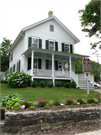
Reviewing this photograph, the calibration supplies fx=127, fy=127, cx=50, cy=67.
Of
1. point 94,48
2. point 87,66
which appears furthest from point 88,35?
point 87,66

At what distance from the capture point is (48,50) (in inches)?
526

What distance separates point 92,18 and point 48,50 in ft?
20.0

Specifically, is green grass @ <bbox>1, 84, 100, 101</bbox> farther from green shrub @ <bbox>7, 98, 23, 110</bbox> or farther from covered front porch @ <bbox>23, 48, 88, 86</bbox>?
covered front porch @ <bbox>23, 48, 88, 86</bbox>

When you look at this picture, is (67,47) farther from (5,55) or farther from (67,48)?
(5,55)

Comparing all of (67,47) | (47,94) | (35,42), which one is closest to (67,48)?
(67,47)

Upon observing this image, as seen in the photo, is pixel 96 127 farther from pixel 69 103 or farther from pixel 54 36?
pixel 54 36

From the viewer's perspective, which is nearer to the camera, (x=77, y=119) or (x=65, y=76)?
(x=77, y=119)

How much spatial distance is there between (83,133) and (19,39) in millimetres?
15351

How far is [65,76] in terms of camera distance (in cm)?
1427

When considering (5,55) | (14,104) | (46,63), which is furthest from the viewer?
(5,55)

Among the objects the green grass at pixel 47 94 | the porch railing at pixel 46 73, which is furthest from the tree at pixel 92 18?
the green grass at pixel 47 94

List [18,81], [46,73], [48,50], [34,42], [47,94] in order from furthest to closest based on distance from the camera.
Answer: [34,42] < [46,73] < [48,50] < [18,81] < [47,94]

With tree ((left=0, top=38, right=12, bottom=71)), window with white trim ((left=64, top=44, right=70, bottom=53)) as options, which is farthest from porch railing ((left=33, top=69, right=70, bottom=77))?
tree ((left=0, top=38, right=12, bottom=71))

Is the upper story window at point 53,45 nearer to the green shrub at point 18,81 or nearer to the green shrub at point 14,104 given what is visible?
the green shrub at point 18,81
